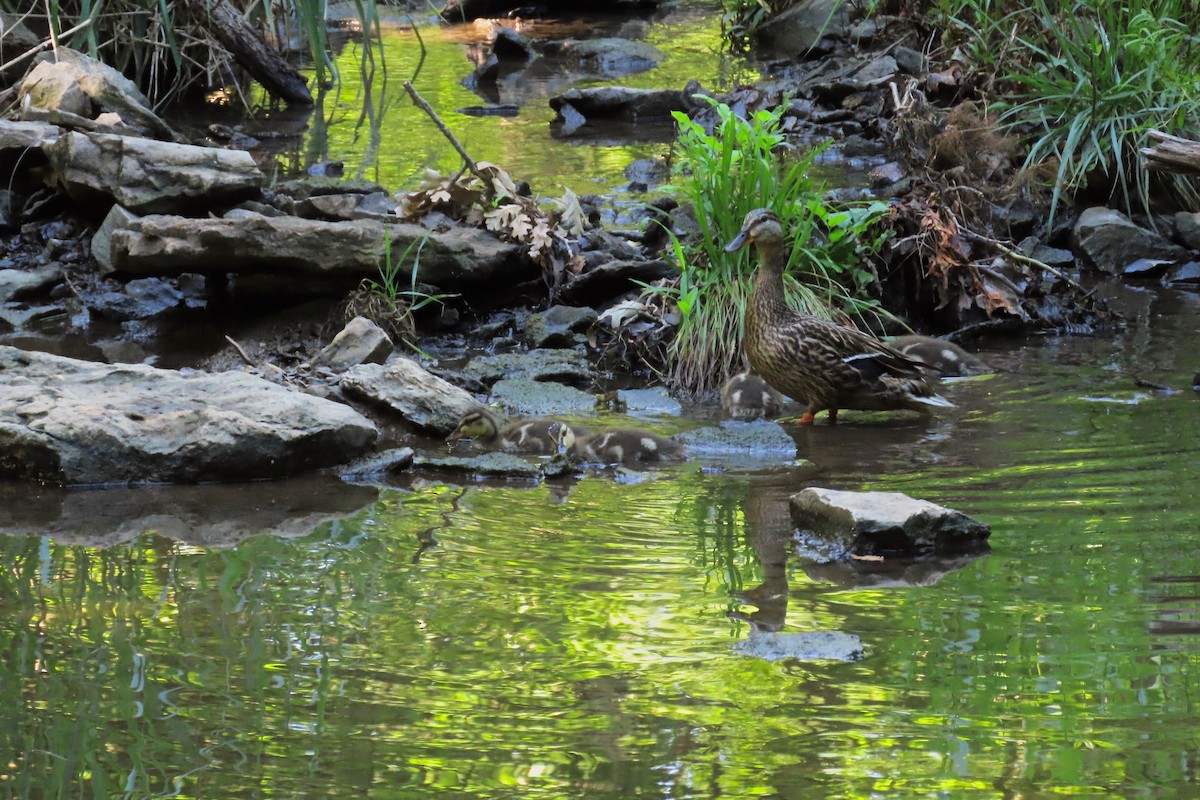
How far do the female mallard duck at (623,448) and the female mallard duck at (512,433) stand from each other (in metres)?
0.06

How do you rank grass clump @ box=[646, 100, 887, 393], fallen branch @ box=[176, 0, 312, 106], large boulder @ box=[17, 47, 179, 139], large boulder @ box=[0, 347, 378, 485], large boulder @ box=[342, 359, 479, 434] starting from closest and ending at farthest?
1. large boulder @ box=[0, 347, 378, 485]
2. large boulder @ box=[342, 359, 479, 434]
3. grass clump @ box=[646, 100, 887, 393]
4. large boulder @ box=[17, 47, 179, 139]
5. fallen branch @ box=[176, 0, 312, 106]

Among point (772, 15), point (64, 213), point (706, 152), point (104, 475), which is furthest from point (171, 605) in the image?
point (772, 15)

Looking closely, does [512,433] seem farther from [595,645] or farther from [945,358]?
[595,645]

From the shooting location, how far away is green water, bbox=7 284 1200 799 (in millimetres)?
3004

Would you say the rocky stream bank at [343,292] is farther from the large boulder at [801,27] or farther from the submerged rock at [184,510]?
the large boulder at [801,27]

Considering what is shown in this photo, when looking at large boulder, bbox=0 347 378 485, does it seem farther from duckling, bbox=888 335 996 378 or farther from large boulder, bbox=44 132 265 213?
duckling, bbox=888 335 996 378

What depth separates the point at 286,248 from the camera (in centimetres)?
745

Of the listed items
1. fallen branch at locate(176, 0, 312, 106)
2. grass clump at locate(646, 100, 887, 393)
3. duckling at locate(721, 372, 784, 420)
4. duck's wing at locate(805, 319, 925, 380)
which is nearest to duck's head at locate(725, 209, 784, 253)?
grass clump at locate(646, 100, 887, 393)

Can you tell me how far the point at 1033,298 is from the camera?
26.2ft

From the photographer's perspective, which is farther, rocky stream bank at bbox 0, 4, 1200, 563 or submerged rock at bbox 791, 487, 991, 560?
rocky stream bank at bbox 0, 4, 1200, 563

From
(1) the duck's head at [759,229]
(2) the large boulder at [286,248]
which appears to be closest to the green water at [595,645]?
(1) the duck's head at [759,229]

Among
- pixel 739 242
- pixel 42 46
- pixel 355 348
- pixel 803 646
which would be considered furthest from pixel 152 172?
pixel 803 646

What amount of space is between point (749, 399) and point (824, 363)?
0.49 meters

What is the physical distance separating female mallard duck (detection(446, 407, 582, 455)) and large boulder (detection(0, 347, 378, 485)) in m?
0.46
